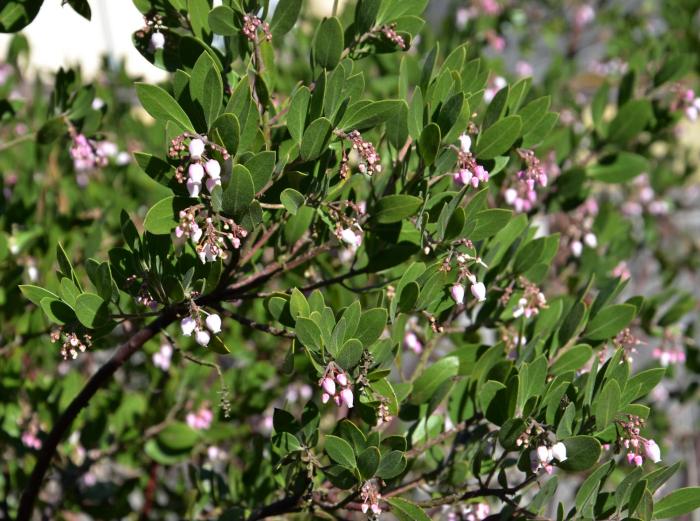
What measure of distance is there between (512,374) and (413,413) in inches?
12.5

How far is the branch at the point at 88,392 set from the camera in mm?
1730

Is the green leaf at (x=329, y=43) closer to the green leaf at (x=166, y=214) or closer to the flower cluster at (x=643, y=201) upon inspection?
the green leaf at (x=166, y=214)

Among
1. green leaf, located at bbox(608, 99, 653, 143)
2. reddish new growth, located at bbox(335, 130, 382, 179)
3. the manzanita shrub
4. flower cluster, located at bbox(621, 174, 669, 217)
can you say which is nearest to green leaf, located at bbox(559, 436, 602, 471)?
the manzanita shrub

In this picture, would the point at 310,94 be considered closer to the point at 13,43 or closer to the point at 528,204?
the point at 528,204

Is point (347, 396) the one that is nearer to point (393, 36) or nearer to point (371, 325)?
point (371, 325)

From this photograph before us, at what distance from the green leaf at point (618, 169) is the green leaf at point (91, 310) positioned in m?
1.66

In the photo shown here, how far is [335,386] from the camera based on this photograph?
4.99ft

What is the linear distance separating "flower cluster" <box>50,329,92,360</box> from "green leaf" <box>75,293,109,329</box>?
4 cm

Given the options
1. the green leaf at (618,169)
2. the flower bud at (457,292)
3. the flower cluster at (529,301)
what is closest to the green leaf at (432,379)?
the flower cluster at (529,301)

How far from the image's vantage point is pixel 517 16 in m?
4.38

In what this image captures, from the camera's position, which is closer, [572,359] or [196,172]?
[196,172]

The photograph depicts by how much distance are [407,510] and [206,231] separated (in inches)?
27.7

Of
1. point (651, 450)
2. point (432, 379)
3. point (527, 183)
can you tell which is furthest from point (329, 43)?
point (651, 450)

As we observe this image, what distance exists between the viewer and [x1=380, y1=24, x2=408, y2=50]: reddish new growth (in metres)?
1.78
